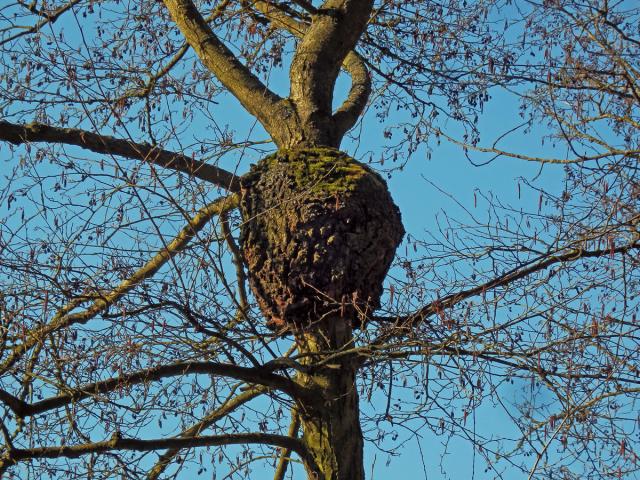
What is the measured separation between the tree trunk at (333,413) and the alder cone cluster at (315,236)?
0.15m

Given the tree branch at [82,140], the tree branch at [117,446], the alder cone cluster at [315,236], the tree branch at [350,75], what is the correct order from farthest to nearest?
the tree branch at [350,75], the tree branch at [82,140], the alder cone cluster at [315,236], the tree branch at [117,446]

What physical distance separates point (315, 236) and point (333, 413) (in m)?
1.05

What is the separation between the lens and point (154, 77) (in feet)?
25.3

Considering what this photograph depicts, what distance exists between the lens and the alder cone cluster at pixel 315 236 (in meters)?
5.66

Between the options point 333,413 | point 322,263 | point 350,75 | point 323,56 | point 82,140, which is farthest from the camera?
point 350,75

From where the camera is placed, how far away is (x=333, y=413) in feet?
19.2

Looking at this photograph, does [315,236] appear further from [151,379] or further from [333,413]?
[151,379]

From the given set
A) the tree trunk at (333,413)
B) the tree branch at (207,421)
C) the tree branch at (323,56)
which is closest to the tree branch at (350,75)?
the tree branch at (323,56)

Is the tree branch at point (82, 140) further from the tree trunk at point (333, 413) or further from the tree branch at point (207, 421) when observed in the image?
the tree branch at point (207, 421)

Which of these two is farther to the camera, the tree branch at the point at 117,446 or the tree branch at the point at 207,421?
the tree branch at the point at 207,421

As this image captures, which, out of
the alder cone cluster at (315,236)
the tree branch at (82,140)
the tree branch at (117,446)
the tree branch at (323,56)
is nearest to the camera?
the tree branch at (117,446)

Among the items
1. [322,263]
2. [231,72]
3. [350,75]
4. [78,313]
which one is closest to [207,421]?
[78,313]

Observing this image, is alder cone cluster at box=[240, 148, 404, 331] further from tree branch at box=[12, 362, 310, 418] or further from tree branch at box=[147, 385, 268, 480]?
tree branch at box=[147, 385, 268, 480]

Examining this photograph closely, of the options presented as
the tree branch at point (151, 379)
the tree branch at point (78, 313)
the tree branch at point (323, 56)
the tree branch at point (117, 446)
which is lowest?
the tree branch at point (117, 446)
